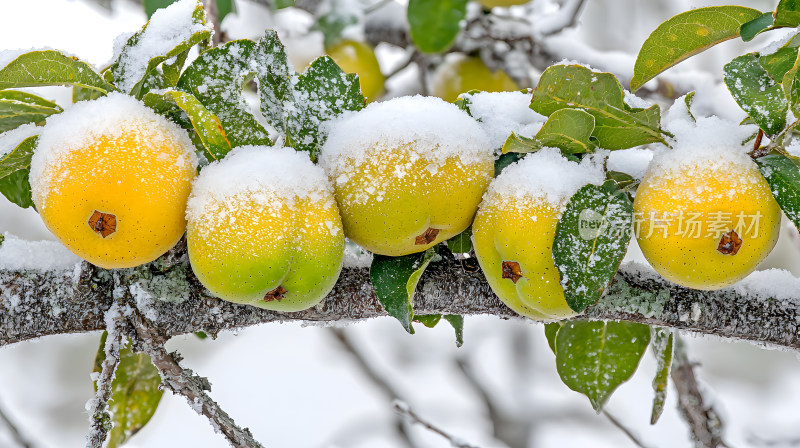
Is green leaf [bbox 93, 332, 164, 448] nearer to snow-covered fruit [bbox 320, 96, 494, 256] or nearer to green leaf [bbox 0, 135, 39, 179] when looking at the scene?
green leaf [bbox 0, 135, 39, 179]

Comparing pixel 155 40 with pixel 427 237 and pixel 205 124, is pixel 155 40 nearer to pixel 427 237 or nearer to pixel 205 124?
pixel 205 124

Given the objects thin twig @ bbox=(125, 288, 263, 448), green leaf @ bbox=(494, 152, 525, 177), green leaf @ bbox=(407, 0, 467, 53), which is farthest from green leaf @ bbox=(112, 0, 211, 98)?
green leaf @ bbox=(407, 0, 467, 53)

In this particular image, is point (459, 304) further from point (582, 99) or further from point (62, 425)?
point (62, 425)

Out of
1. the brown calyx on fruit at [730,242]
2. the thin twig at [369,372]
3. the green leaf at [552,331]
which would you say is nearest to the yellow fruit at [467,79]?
the thin twig at [369,372]

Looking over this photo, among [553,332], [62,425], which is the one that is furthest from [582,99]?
[62,425]

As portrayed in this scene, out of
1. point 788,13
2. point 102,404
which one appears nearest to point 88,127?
point 102,404

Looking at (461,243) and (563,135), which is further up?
(563,135)

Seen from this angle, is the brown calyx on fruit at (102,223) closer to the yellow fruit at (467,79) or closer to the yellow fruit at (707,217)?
the yellow fruit at (707,217)
